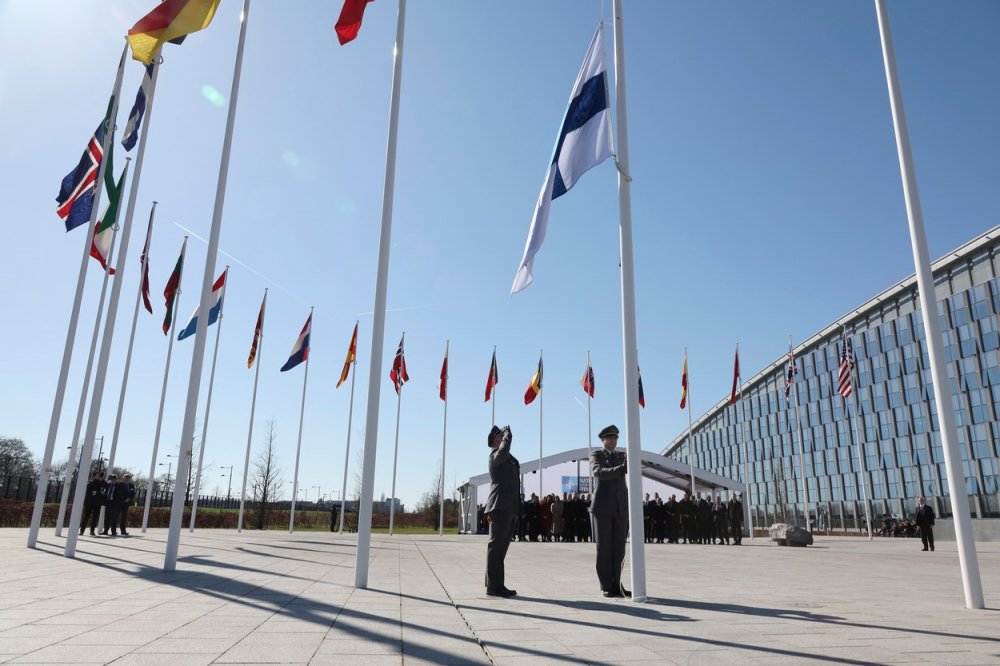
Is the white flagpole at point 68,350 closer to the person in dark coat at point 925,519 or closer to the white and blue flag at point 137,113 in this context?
the white and blue flag at point 137,113

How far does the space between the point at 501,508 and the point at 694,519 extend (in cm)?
2222

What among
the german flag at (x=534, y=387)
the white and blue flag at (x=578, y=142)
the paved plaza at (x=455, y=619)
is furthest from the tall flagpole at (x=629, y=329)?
the german flag at (x=534, y=387)

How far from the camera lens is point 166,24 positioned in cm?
982

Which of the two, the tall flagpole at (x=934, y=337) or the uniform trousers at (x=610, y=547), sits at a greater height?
the tall flagpole at (x=934, y=337)

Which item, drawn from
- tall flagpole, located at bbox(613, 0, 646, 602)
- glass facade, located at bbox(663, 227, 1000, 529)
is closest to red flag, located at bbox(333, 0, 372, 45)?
tall flagpole, located at bbox(613, 0, 646, 602)

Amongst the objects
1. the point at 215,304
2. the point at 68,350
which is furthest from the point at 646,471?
the point at 68,350

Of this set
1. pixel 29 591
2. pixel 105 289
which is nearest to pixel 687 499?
pixel 105 289

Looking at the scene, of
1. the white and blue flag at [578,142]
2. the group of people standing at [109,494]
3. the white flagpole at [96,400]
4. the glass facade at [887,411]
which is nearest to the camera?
the white and blue flag at [578,142]

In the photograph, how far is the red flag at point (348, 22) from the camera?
957cm

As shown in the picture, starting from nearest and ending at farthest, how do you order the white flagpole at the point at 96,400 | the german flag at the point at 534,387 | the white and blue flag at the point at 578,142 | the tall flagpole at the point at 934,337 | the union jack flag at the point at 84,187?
the tall flagpole at the point at 934,337
the white and blue flag at the point at 578,142
the white flagpole at the point at 96,400
the union jack flag at the point at 84,187
the german flag at the point at 534,387

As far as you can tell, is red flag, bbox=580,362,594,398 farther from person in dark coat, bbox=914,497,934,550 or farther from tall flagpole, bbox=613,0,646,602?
tall flagpole, bbox=613,0,646,602

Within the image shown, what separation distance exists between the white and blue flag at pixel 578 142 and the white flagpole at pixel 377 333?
6.35 ft

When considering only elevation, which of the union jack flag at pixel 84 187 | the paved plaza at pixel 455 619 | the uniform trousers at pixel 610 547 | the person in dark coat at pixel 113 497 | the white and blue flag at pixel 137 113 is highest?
the white and blue flag at pixel 137 113

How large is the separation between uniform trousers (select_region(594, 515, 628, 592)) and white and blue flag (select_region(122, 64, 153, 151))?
12.0m
